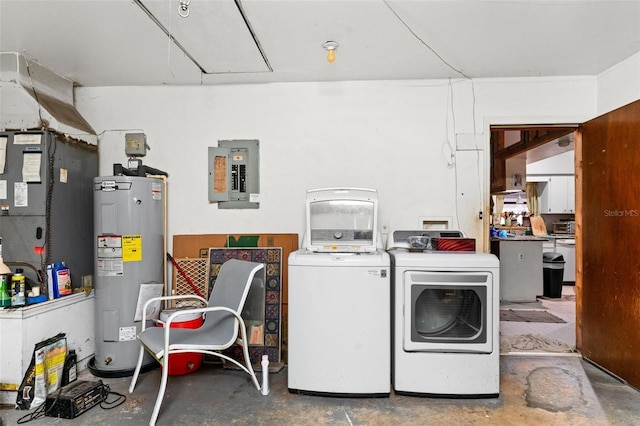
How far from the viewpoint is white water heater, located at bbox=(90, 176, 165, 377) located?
A: 2.72 metres

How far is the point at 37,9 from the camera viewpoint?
2107 mm

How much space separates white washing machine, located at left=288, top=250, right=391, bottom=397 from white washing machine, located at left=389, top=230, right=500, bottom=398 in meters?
0.11

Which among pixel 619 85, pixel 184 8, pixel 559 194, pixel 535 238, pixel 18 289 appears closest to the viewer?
pixel 184 8

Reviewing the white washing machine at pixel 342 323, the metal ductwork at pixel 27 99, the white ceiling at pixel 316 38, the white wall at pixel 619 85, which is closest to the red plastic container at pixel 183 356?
the white washing machine at pixel 342 323

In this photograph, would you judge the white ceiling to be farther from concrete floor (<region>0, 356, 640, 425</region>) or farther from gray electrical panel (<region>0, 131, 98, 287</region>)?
concrete floor (<region>0, 356, 640, 425</region>)

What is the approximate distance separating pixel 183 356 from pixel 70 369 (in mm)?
783

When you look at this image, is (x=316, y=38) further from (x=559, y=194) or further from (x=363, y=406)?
(x=559, y=194)

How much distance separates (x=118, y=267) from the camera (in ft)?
8.92

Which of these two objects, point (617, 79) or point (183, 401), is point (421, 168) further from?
point (183, 401)

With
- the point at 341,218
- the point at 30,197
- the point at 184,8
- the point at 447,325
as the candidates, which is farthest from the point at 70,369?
the point at 447,325

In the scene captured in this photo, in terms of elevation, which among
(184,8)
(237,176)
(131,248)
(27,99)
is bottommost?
(131,248)

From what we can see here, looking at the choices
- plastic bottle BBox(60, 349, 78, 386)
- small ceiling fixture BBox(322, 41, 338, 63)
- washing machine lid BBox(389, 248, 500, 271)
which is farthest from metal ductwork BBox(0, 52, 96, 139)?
washing machine lid BBox(389, 248, 500, 271)

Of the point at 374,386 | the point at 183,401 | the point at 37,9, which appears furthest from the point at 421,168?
the point at 37,9

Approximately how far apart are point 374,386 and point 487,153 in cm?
216
